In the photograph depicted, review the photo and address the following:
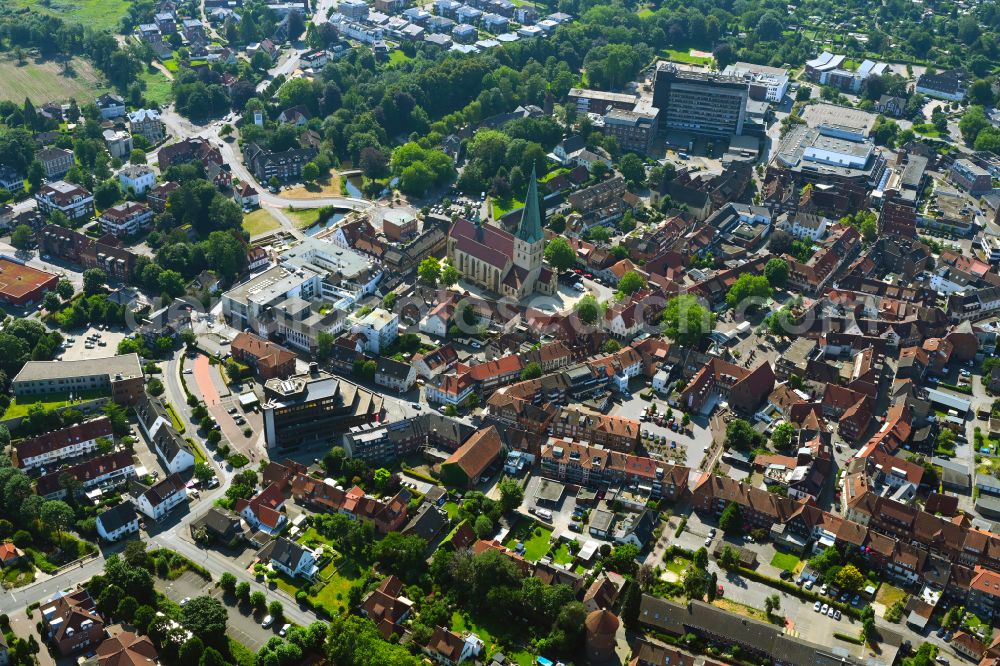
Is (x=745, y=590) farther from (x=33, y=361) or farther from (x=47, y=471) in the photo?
(x=33, y=361)

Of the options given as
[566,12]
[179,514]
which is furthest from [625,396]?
[566,12]

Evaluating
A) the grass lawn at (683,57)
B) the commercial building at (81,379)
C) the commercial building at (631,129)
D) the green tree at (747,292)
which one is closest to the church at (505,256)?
the green tree at (747,292)

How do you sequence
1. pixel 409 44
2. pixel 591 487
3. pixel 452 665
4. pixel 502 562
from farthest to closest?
pixel 409 44
pixel 591 487
pixel 502 562
pixel 452 665

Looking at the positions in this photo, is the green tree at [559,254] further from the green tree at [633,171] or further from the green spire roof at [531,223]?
the green tree at [633,171]

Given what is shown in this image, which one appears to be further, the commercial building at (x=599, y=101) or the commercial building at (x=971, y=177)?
the commercial building at (x=599, y=101)

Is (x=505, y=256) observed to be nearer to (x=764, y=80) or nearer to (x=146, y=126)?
(x=146, y=126)

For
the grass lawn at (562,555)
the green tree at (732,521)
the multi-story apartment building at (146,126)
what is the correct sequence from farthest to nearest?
the multi-story apartment building at (146,126)
the green tree at (732,521)
the grass lawn at (562,555)
